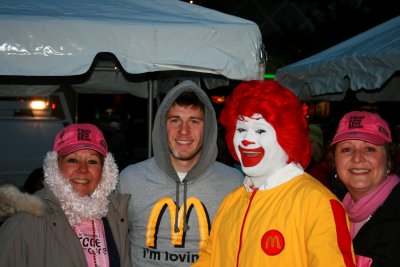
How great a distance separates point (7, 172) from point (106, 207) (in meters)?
4.52

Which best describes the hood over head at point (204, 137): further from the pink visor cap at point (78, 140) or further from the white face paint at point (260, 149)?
the white face paint at point (260, 149)

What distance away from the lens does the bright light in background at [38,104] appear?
24.7 ft

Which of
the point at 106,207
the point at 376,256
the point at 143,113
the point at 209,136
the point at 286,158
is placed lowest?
the point at 376,256

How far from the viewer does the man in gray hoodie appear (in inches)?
125

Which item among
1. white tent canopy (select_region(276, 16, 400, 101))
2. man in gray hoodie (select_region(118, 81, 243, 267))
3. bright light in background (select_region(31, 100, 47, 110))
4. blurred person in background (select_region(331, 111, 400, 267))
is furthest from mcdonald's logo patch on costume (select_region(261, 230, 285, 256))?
bright light in background (select_region(31, 100, 47, 110))

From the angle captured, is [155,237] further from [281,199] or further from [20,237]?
[281,199]

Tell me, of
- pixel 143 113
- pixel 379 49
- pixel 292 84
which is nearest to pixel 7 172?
pixel 292 84

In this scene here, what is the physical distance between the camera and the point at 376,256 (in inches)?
97.2

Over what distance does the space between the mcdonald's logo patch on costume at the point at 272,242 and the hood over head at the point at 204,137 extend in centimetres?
114

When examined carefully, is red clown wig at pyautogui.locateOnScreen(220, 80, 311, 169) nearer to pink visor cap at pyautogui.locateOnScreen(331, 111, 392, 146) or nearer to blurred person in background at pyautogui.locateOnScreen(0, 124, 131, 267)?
pink visor cap at pyautogui.locateOnScreen(331, 111, 392, 146)

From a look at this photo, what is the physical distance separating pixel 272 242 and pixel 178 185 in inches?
47.1

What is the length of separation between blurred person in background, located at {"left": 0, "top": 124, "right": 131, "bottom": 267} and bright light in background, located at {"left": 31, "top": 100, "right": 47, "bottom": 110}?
4.82 metres

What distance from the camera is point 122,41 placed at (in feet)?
10.2

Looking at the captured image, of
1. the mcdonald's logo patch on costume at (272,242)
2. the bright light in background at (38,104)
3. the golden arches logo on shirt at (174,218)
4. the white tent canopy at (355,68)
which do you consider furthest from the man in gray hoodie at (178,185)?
the bright light in background at (38,104)
